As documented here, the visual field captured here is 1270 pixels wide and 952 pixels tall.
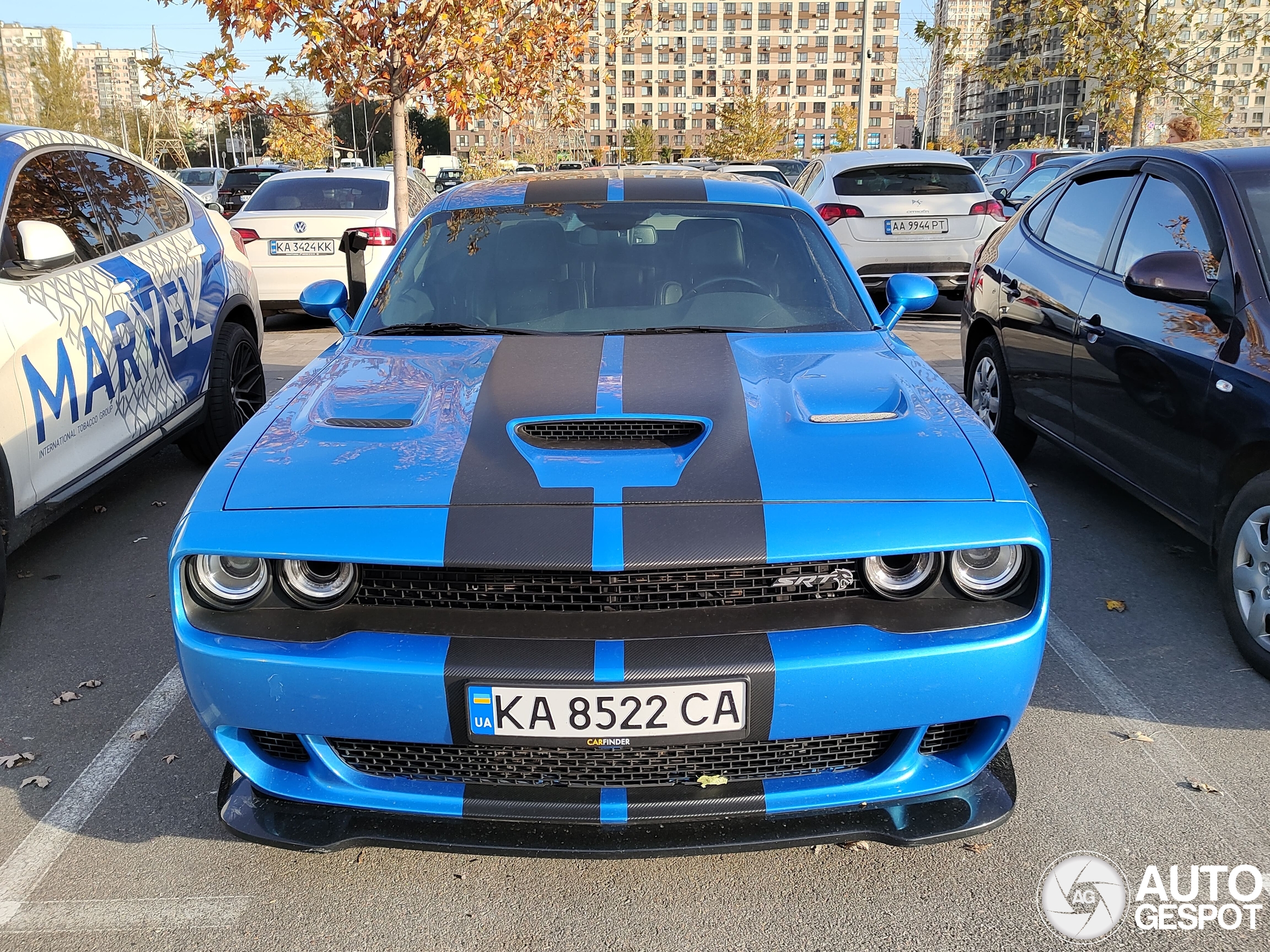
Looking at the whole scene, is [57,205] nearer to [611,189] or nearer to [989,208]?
[611,189]

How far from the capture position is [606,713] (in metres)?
2.14

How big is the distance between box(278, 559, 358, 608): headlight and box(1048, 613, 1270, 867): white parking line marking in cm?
216

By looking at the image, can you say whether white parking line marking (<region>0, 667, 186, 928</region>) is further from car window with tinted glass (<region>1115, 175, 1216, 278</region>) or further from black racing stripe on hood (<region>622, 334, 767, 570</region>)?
car window with tinted glass (<region>1115, 175, 1216, 278</region>)

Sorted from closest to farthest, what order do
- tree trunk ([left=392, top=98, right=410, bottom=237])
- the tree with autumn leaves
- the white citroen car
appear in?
the tree with autumn leaves
the white citroen car
tree trunk ([left=392, top=98, right=410, bottom=237])

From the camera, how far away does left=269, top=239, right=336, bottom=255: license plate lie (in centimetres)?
1048

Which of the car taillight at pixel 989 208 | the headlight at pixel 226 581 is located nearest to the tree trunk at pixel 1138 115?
the car taillight at pixel 989 208

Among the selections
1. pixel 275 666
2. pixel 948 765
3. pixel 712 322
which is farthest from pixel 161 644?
pixel 948 765

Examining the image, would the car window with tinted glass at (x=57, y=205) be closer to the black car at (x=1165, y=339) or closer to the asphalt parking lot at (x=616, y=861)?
the asphalt parking lot at (x=616, y=861)

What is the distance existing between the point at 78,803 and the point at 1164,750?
9.67 ft

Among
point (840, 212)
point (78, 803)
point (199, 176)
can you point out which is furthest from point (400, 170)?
point (199, 176)

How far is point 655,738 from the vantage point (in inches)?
85.5

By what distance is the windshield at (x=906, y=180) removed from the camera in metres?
10.8

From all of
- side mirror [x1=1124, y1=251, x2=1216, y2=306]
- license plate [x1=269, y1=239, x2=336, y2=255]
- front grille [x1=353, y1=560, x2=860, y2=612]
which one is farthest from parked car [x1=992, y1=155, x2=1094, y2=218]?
front grille [x1=353, y1=560, x2=860, y2=612]

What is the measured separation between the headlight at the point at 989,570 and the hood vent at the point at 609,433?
678 mm
